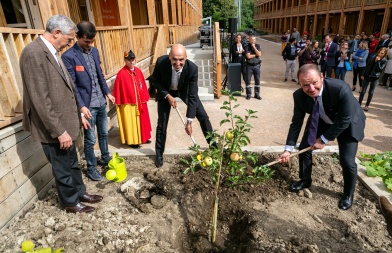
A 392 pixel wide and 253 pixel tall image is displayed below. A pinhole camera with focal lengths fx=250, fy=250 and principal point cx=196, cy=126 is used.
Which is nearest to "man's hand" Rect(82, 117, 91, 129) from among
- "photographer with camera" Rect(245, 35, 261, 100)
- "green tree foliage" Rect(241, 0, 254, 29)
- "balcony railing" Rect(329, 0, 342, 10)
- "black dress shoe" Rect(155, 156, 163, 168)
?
"black dress shoe" Rect(155, 156, 163, 168)

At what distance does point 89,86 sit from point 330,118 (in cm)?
303

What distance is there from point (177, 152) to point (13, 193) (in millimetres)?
2256

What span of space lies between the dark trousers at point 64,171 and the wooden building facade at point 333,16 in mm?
19557

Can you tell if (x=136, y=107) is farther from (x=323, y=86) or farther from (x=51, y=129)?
(x=323, y=86)

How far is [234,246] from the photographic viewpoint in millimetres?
2691

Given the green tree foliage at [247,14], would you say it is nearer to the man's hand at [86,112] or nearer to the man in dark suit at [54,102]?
the man's hand at [86,112]

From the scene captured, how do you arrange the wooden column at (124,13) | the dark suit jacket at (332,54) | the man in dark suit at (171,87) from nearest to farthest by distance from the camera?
the man in dark suit at (171,87), the wooden column at (124,13), the dark suit jacket at (332,54)

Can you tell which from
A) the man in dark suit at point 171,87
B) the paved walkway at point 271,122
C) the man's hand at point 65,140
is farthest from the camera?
the paved walkway at point 271,122

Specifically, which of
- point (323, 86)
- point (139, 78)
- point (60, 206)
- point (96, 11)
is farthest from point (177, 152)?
point (96, 11)

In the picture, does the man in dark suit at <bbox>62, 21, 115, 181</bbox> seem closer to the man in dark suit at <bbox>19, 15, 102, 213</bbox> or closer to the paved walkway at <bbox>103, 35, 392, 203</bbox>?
the man in dark suit at <bbox>19, 15, 102, 213</bbox>

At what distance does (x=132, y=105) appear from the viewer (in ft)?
15.3

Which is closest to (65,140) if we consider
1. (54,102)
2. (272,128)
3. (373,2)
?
(54,102)

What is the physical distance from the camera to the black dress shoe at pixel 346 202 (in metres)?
2.96

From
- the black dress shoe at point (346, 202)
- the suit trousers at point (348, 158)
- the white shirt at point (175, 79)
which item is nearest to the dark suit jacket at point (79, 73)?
the white shirt at point (175, 79)
